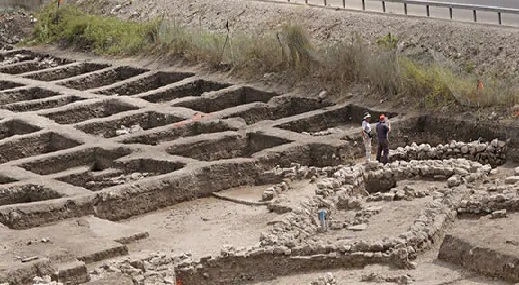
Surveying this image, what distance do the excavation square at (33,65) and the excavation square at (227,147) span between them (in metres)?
8.93

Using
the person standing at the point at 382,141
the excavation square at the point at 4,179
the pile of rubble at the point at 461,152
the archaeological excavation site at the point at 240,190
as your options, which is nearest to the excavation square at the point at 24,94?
the archaeological excavation site at the point at 240,190

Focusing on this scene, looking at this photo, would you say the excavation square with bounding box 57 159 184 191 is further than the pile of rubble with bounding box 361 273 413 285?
Yes

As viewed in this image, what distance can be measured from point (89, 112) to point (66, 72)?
416cm

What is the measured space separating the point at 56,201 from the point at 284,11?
10.6 meters

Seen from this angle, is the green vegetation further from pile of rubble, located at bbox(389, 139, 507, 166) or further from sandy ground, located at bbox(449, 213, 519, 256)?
sandy ground, located at bbox(449, 213, 519, 256)

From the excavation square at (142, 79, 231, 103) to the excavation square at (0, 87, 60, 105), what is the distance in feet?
7.15

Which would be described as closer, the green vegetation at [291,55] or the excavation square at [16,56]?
the green vegetation at [291,55]

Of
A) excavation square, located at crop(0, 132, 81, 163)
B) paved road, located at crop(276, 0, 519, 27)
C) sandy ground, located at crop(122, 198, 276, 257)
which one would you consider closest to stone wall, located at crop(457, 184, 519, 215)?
sandy ground, located at crop(122, 198, 276, 257)

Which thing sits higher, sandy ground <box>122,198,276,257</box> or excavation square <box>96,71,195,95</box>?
excavation square <box>96,71,195,95</box>

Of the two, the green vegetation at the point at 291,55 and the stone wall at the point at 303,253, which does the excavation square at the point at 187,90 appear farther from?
the stone wall at the point at 303,253

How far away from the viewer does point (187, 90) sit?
25625mm

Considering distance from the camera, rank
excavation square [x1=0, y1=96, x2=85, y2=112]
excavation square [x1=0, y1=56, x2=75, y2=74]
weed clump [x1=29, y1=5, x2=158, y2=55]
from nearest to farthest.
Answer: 1. excavation square [x1=0, y1=96, x2=85, y2=112]
2. weed clump [x1=29, y1=5, x2=158, y2=55]
3. excavation square [x1=0, y1=56, x2=75, y2=74]

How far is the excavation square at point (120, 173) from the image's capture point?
19797mm

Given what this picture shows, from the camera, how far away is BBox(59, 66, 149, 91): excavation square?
2702cm
